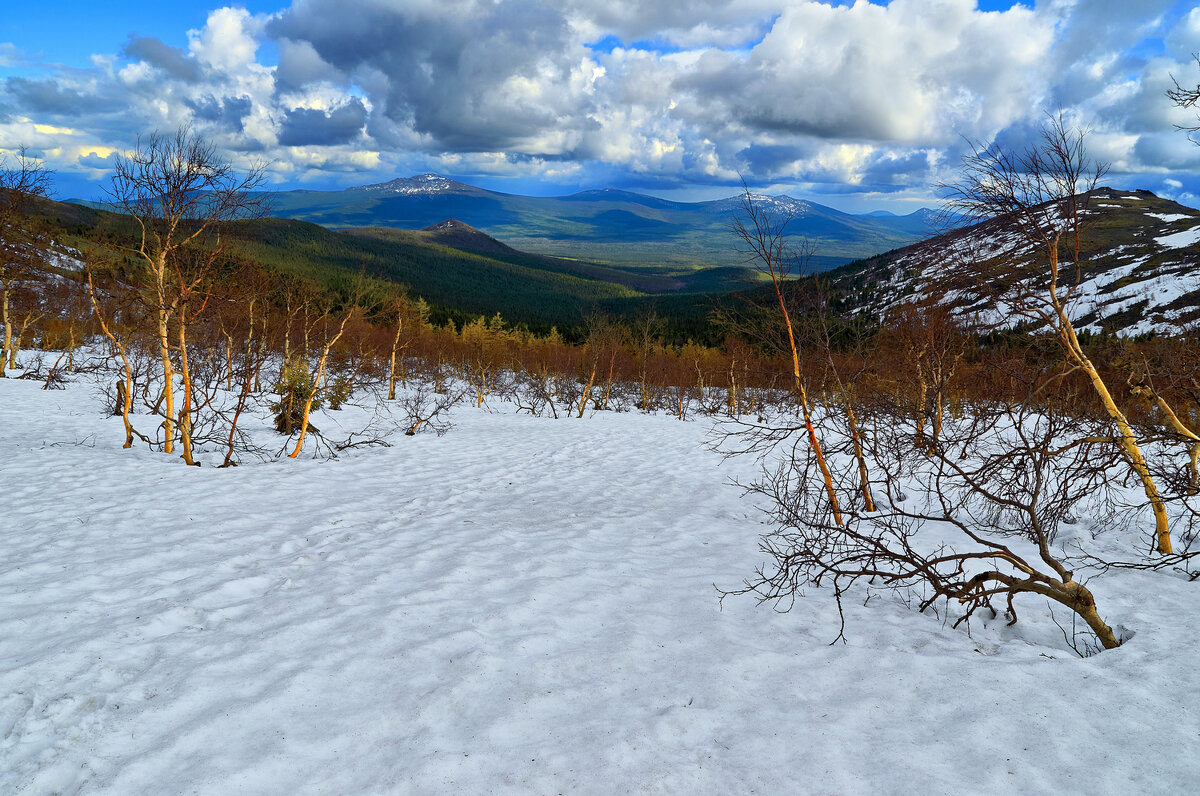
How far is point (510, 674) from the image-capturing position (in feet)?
15.0

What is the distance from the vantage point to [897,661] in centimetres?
483

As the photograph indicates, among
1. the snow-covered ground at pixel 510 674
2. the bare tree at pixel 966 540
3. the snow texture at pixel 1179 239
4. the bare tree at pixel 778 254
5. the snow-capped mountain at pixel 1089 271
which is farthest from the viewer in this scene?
the snow texture at pixel 1179 239

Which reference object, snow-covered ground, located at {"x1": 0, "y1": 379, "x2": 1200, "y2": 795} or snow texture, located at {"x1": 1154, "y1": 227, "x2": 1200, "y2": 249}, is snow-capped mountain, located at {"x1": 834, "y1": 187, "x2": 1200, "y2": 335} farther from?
snow-covered ground, located at {"x1": 0, "y1": 379, "x2": 1200, "y2": 795}

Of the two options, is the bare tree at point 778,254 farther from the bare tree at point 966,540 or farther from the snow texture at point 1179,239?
the snow texture at point 1179,239

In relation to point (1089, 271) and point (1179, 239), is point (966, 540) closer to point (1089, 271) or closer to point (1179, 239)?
point (1089, 271)

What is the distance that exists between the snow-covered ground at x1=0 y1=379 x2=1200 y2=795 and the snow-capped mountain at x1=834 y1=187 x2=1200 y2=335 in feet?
14.3

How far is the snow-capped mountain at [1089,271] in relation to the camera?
734cm

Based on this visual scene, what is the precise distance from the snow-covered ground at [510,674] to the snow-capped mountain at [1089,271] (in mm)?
4347

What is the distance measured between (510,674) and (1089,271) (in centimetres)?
1008

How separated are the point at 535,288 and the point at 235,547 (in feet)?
612

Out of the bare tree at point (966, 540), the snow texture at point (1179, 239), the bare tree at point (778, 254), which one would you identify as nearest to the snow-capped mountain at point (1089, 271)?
the snow texture at point (1179, 239)

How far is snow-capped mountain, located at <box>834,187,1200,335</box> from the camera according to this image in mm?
7336

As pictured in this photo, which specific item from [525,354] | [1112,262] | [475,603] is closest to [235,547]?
[475,603]

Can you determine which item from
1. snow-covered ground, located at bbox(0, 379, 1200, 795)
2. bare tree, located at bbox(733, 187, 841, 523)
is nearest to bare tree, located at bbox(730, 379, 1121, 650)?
snow-covered ground, located at bbox(0, 379, 1200, 795)
